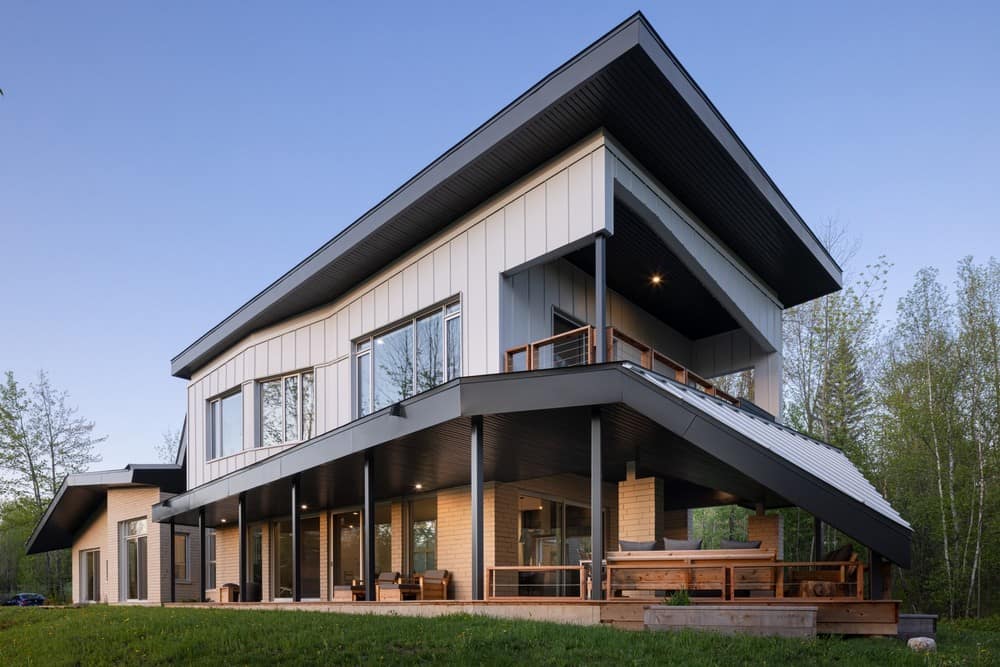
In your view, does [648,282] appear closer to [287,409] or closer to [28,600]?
[287,409]

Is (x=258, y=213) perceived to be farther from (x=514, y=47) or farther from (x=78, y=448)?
(x=514, y=47)

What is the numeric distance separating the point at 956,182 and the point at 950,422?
55.7 ft

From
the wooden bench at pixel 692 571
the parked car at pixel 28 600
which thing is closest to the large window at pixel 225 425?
the wooden bench at pixel 692 571

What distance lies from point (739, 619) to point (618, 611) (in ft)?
5.46

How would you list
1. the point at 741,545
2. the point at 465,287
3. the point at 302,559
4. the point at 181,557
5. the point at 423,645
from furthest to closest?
the point at 181,557
the point at 302,559
the point at 465,287
the point at 741,545
the point at 423,645

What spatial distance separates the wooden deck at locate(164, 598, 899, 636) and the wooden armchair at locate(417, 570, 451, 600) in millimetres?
2934

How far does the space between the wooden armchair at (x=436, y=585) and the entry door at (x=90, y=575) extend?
56.1ft

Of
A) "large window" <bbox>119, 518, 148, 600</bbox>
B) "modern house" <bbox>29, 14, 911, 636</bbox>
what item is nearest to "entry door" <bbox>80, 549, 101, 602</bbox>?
"large window" <bbox>119, 518, 148, 600</bbox>

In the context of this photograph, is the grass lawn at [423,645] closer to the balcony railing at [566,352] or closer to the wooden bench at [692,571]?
the wooden bench at [692,571]

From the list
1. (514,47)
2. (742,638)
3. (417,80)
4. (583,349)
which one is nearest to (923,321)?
(583,349)

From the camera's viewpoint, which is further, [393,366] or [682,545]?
[393,366]

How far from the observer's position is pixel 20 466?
4100cm

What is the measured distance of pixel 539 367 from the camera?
1328 centimetres

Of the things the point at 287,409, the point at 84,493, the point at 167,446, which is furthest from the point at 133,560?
the point at 167,446
